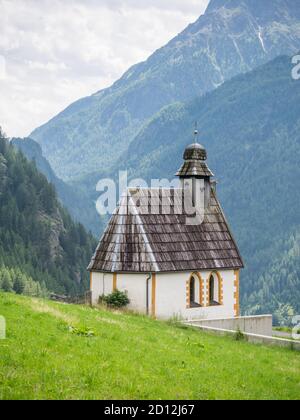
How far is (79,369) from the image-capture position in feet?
64.3

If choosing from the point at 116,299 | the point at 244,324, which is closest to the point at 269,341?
the point at 244,324

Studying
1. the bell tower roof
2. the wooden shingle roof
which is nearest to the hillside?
the wooden shingle roof

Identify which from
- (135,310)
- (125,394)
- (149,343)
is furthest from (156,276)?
(125,394)

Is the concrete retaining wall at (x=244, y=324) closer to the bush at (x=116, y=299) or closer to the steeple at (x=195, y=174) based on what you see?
the bush at (x=116, y=299)

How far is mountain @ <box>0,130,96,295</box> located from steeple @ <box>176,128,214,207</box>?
11782cm

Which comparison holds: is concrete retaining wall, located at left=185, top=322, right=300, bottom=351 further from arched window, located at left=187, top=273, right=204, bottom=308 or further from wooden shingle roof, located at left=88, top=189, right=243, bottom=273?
arched window, located at left=187, top=273, right=204, bottom=308

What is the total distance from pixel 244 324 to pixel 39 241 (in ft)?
493

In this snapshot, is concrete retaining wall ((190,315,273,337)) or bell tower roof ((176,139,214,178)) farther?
bell tower roof ((176,139,214,178))

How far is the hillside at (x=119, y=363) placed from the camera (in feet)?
60.2

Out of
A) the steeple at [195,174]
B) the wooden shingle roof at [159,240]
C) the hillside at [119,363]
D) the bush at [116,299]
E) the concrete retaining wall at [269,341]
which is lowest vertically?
the concrete retaining wall at [269,341]

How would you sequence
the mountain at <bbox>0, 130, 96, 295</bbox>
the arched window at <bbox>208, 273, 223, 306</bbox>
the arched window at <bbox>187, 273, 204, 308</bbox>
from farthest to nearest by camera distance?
the mountain at <bbox>0, 130, 96, 295</bbox>, the arched window at <bbox>208, 273, 223, 306</bbox>, the arched window at <bbox>187, 273, 204, 308</bbox>

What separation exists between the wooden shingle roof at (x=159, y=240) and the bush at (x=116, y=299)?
3.87 ft

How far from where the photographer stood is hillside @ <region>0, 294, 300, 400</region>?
18.4 meters

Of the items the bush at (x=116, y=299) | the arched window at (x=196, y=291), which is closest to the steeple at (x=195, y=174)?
the arched window at (x=196, y=291)
